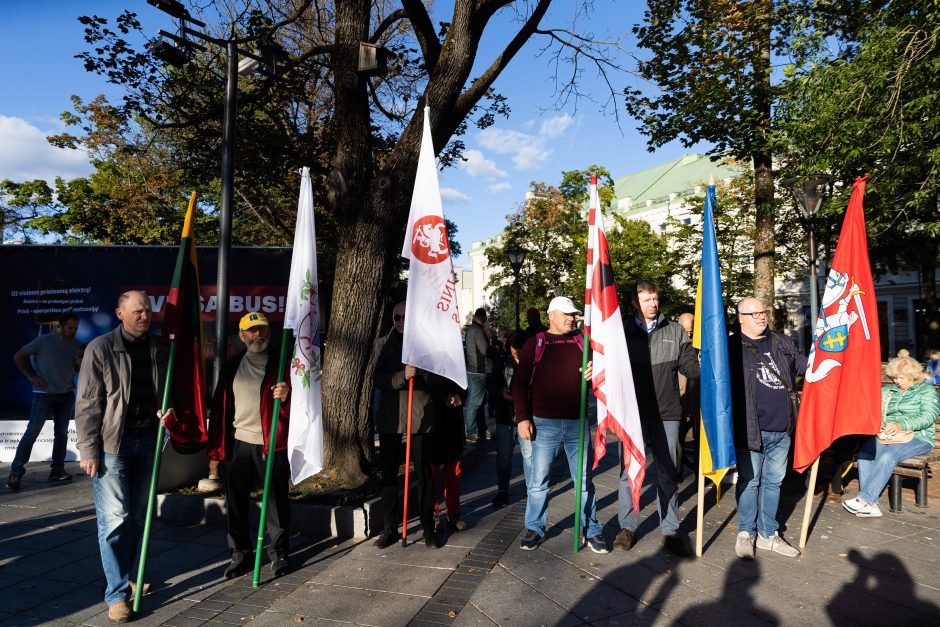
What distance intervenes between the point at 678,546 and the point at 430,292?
2716mm

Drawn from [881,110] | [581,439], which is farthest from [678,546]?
[881,110]

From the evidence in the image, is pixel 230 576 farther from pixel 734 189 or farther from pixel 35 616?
pixel 734 189

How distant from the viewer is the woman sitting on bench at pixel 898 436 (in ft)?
20.6

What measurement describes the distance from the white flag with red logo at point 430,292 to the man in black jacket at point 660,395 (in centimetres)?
145

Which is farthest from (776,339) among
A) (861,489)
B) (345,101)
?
(345,101)

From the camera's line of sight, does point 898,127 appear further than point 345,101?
Yes

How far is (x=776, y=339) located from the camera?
17.1 ft

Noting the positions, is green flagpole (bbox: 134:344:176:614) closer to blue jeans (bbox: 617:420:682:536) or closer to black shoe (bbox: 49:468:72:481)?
blue jeans (bbox: 617:420:682:536)

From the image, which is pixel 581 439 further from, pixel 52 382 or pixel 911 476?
pixel 52 382

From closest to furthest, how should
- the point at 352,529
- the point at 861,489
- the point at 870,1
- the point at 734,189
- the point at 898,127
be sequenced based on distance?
the point at 352,529 → the point at 861,489 → the point at 898,127 → the point at 870,1 → the point at 734,189

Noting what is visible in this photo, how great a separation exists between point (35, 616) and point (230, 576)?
1.15m

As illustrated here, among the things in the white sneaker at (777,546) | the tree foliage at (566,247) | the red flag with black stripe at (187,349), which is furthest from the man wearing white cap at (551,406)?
the tree foliage at (566,247)

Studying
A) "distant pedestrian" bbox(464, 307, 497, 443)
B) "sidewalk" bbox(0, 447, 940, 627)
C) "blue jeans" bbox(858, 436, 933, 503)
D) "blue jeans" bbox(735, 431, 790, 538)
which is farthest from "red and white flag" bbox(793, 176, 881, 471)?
"distant pedestrian" bbox(464, 307, 497, 443)

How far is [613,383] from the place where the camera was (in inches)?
194
